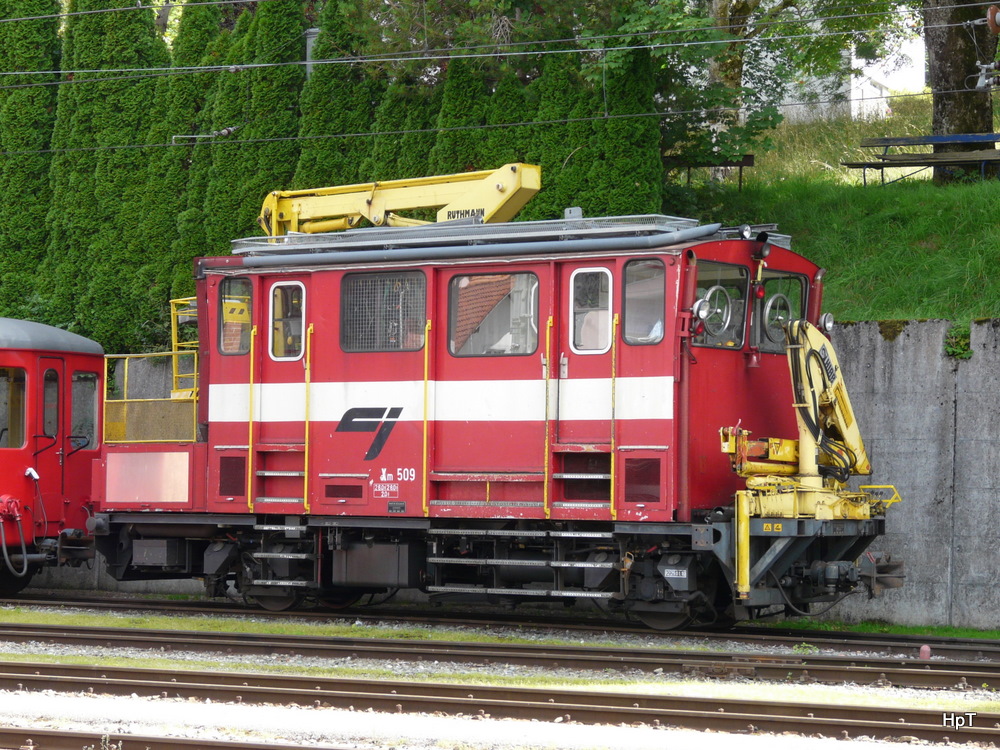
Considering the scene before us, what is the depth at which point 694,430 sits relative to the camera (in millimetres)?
11711

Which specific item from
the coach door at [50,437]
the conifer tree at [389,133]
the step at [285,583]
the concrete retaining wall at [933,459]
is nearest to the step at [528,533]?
the step at [285,583]

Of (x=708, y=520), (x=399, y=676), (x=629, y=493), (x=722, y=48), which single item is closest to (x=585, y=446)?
A: (x=629, y=493)

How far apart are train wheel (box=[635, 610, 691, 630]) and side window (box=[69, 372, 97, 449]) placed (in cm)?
820

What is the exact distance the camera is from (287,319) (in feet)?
44.5

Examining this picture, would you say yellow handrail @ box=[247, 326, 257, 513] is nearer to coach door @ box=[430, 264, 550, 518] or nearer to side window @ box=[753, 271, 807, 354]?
coach door @ box=[430, 264, 550, 518]

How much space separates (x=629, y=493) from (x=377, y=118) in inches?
364

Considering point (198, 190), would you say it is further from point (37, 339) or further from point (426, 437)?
point (426, 437)

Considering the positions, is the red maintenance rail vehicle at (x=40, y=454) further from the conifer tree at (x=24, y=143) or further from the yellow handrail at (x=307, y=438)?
the conifer tree at (x=24, y=143)

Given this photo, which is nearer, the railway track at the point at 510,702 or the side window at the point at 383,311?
the railway track at the point at 510,702

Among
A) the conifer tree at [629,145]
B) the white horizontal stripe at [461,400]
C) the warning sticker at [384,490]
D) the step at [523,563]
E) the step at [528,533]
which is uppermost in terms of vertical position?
the conifer tree at [629,145]

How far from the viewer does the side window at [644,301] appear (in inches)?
463

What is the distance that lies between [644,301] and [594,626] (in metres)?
3.67

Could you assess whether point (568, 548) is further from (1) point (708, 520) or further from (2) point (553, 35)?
(2) point (553, 35)

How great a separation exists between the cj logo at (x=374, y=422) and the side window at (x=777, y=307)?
12.4ft
